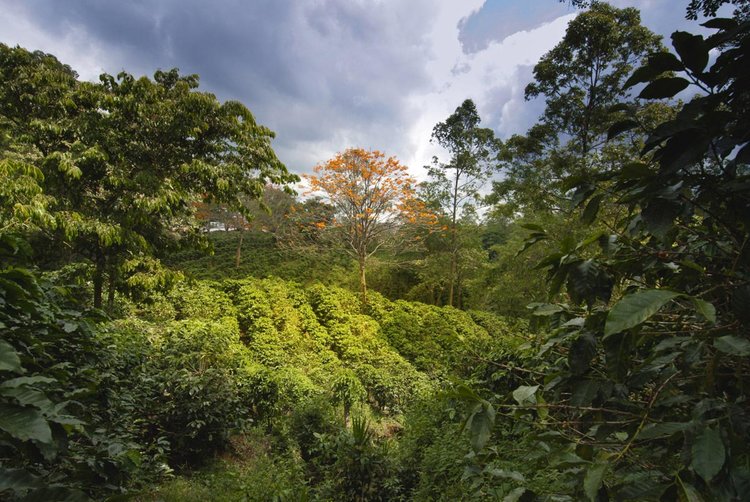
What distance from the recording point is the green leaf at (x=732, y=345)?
55 centimetres

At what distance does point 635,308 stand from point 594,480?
343mm

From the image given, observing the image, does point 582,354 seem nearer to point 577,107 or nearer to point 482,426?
point 482,426

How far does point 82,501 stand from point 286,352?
7.58 metres

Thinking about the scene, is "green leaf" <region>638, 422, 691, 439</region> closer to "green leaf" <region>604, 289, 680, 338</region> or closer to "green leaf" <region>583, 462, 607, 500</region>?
"green leaf" <region>583, 462, 607, 500</region>

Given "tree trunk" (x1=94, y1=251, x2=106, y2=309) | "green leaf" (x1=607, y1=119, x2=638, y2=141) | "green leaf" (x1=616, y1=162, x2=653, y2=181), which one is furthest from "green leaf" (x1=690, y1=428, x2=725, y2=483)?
"tree trunk" (x1=94, y1=251, x2=106, y2=309)

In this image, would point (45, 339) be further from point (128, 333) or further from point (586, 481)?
point (128, 333)

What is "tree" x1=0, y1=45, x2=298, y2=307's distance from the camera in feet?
16.0

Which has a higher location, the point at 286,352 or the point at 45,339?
the point at 45,339

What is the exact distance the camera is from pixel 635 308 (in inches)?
21.8

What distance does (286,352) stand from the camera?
306 inches

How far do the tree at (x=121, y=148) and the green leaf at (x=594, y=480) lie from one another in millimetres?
5418

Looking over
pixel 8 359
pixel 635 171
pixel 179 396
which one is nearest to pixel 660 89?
pixel 635 171

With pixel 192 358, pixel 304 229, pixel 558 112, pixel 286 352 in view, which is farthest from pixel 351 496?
pixel 304 229

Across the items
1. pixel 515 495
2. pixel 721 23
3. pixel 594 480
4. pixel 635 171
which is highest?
pixel 721 23
